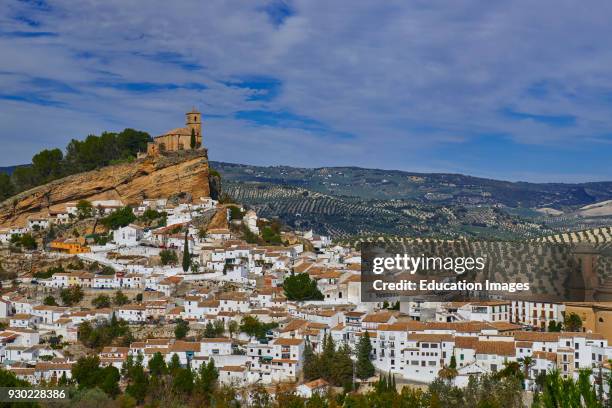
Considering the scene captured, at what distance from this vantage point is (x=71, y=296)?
38875mm

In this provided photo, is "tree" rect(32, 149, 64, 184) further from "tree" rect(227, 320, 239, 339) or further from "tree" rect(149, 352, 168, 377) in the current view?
"tree" rect(149, 352, 168, 377)

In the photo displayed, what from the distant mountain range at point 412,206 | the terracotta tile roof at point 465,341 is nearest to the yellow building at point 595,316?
the terracotta tile roof at point 465,341

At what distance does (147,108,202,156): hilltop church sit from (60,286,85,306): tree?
1590 centimetres

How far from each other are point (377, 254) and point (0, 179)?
90.5ft

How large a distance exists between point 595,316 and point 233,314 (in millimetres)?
15070

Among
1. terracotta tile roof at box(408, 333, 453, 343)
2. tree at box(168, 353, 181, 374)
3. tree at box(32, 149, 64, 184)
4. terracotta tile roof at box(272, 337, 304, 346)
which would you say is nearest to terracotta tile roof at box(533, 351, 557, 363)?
terracotta tile roof at box(408, 333, 453, 343)

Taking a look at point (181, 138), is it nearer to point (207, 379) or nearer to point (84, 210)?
point (84, 210)

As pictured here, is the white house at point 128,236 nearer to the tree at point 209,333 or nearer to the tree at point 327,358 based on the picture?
the tree at point 209,333

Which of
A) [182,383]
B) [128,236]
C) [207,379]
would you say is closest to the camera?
[182,383]

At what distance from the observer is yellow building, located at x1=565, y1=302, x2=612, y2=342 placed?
32188 mm

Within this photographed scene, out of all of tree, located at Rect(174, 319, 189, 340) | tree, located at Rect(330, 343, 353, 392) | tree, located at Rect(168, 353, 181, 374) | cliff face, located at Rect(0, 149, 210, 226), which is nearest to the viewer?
tree, located at Rect(330, 343, 353, 392)

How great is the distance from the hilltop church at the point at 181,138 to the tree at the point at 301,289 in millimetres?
18914

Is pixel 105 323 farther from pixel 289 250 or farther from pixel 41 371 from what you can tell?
pixel 289 250

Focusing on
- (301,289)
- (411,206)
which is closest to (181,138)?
(301,289)
